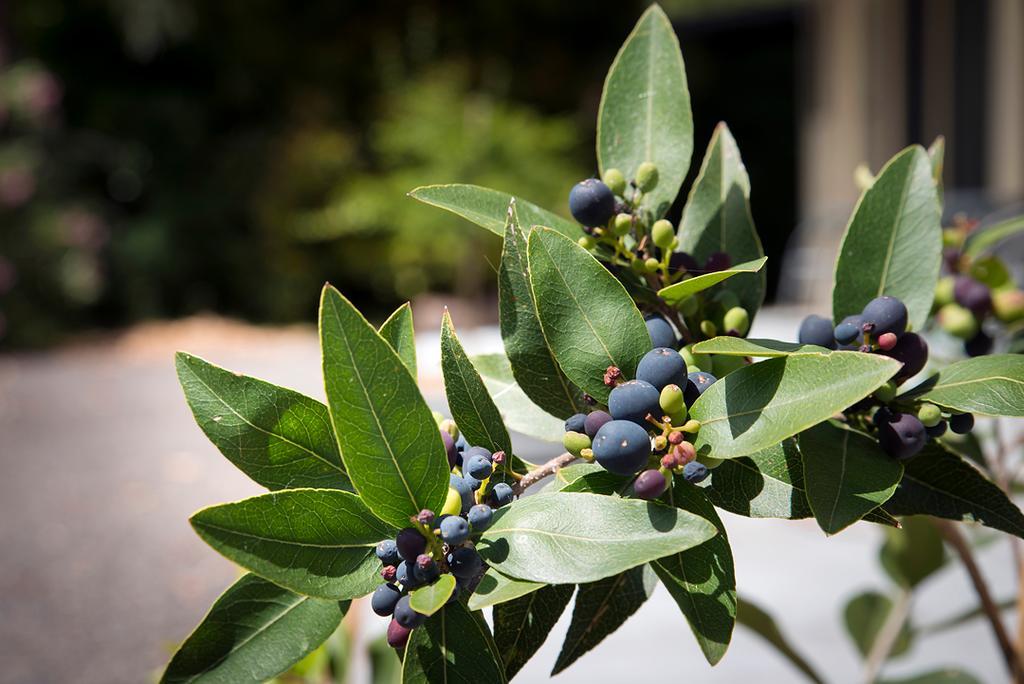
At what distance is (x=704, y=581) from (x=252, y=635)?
0.19 m

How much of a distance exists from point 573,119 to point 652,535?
9383 mm

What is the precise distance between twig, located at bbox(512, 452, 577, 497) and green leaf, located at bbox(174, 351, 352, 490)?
8 cm

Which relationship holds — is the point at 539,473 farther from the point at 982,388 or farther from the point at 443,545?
the point at 982,388

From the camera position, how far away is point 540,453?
1.61 m

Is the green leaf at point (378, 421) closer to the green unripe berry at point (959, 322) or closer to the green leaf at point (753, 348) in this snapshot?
the green leaf at point (753, 348)

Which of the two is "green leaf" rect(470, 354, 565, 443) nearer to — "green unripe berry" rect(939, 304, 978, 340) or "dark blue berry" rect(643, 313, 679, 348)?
"dark blue berry" rect(643, 313, 679, 348)

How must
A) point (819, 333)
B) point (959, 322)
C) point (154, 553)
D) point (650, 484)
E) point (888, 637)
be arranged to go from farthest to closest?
point (154, 553)
point (888, 637)
point (959, 322)
point (819, 333)
point (650, 484)

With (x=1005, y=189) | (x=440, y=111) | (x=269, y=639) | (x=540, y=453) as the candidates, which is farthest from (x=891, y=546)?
(x=440, y=111)

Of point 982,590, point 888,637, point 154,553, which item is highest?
point 982,590

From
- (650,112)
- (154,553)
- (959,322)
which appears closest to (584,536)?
(650,112)

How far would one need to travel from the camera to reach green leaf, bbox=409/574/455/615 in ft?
1.14

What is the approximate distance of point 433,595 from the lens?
36 centimetres

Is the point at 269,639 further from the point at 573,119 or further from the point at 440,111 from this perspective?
the point at 573,119

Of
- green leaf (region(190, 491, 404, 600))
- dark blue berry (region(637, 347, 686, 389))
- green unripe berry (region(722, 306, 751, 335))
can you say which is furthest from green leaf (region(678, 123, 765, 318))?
green leaf (region(190, 491, 404, 600))
